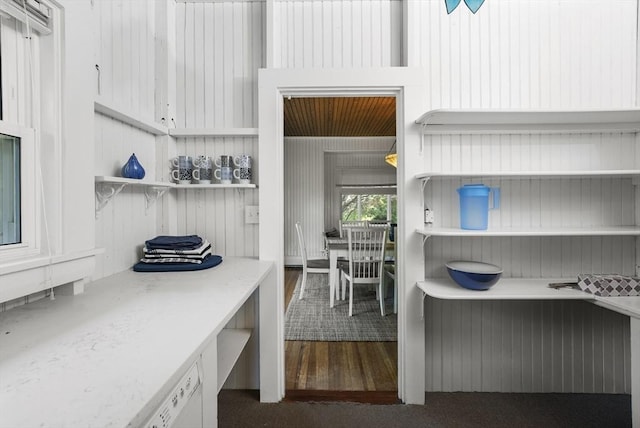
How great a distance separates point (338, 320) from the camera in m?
3.20

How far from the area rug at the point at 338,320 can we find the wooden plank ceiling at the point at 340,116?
8.30 feet

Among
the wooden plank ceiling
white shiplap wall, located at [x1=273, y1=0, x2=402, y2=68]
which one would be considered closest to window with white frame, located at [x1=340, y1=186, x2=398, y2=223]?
the wooden plank ceiling

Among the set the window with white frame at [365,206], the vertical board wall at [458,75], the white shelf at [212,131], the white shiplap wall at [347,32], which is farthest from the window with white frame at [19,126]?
the window with white frame at [365,206]

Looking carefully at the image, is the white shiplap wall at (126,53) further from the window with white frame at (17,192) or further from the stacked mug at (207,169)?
the window with white frame at (17,192)

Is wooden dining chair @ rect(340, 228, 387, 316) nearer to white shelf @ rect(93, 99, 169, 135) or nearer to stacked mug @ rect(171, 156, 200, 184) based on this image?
stacked mug @ rect(171, 156, 200, 184)

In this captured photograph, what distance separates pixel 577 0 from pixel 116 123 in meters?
2.72

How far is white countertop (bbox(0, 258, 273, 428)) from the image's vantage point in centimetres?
50

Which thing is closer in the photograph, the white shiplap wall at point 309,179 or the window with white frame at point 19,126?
the window with white frame at point 19,126

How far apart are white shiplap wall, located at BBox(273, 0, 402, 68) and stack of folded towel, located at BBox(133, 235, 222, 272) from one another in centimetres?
125

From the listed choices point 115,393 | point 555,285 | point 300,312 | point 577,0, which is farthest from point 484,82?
point 300,312

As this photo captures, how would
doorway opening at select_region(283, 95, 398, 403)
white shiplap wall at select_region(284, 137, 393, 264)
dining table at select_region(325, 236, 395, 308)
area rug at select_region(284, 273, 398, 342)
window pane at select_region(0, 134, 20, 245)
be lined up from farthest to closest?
white shiplap wall at select_region(284, 137, 393, 264)
doorway opening at select_region(283, 95, 398, 403)
dining table at select_region(325, 236, 395, 308)
area rug at select_region(284, 273, 398, 342)
window pane at select_region(0, 134, 20, 245)

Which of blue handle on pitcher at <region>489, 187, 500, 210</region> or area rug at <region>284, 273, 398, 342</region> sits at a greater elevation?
blue handle on pitcher at <region>489, 187, 500, 210</region>

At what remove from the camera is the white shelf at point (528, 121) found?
1.63 m

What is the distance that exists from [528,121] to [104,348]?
220cm
